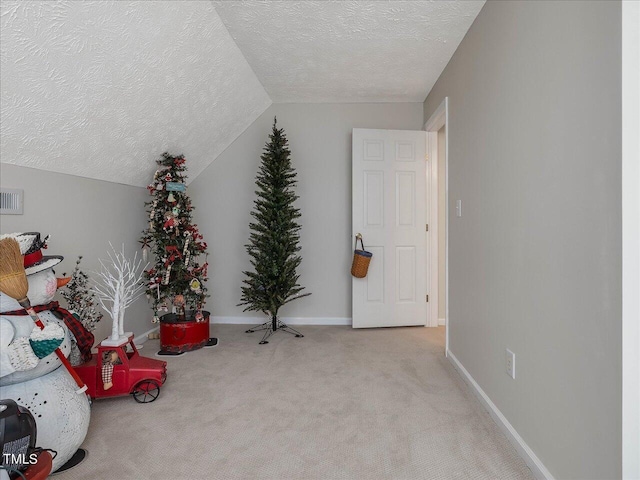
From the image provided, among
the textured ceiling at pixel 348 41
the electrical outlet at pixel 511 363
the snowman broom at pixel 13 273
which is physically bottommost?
the electrical outlet at pixel 511 363

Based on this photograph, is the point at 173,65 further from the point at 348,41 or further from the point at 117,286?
the point at 117,286

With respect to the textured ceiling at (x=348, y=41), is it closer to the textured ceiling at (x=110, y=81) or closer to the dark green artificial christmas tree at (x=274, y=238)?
the textured ceiling at (x=110, y=81)

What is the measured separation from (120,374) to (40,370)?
658mm

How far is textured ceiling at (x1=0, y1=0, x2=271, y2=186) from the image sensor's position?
1747 mm

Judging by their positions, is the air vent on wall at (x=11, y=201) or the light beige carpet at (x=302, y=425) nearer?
the light beige carpet at (x=302, y=425)

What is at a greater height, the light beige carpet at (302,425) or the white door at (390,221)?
the white door at (390,221)

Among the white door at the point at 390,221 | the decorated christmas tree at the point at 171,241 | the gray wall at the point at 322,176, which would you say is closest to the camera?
the decorated christmas tree at the point at 171,241

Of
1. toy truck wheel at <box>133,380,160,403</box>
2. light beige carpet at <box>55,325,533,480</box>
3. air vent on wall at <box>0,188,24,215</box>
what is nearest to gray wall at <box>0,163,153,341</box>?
air vent on wall at <box>0,188,24,215</box>

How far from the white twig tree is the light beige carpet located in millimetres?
525

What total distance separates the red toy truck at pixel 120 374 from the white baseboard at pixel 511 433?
6.51 feet

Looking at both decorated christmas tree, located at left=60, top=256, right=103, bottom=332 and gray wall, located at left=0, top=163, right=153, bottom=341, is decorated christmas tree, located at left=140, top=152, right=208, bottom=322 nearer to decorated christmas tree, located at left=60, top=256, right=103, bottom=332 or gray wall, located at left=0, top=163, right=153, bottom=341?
gray wall, located at left=0, top=163, right=153, bottom=341

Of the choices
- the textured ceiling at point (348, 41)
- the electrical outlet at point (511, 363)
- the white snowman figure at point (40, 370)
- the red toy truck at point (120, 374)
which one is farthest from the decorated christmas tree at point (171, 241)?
the electrical outlet at point (511, 363)

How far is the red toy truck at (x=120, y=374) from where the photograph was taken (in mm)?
2203

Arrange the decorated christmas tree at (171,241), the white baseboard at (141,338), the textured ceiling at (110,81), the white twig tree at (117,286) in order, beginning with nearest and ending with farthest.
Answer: the textured ceiling at (110,81)
the white twig tree at (117,286)
the decorated christmas tree at (171,241)
the white baseboard at (141,338)
